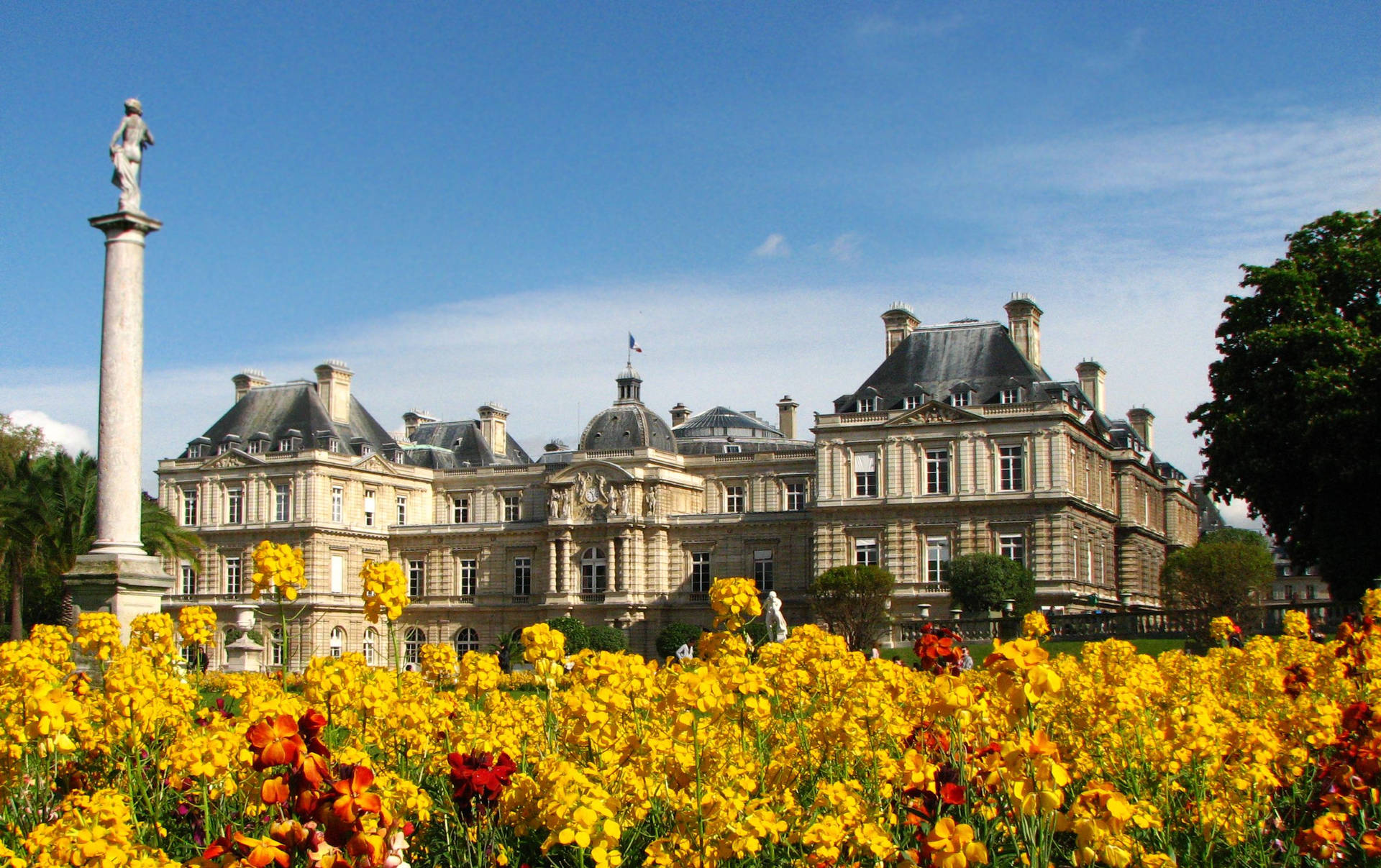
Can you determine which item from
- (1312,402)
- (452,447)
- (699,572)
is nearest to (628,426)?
(699,572)

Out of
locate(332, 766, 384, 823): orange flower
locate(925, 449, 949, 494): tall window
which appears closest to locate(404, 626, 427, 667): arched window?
locate(925, 449, 949, 494): tall window

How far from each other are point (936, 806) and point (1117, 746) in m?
3.27

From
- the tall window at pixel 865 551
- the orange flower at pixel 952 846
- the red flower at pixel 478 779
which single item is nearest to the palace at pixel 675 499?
the tall window at pixel 865 551

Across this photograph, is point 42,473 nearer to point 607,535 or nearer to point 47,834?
point 607,535

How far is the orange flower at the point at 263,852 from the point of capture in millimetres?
4895

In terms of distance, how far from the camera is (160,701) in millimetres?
8922

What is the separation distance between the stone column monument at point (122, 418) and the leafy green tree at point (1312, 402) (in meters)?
25.6

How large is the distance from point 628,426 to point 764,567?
9249 mm

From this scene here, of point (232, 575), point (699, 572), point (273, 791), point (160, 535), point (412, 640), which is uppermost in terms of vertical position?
point (160, 535)

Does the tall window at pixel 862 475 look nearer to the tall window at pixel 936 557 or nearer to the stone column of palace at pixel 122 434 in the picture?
the tall window at pixel 936 557

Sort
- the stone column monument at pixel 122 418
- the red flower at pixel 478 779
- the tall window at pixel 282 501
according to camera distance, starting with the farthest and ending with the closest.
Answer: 1. the tall window at pixel 282 501
2. the stone column monument at pixel 122 418
3. the red flower at pixel 478 779

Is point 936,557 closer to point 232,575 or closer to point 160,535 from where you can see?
point 160,535

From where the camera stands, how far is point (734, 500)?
69000 mm

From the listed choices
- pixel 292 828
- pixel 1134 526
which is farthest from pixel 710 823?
pixel 1134 526
